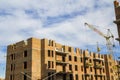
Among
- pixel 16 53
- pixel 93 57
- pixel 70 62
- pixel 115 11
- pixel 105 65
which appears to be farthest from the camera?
pixel 105 65

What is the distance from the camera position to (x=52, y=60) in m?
82.8

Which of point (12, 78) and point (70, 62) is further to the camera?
point (70, 62)

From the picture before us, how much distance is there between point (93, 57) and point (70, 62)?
1902cm

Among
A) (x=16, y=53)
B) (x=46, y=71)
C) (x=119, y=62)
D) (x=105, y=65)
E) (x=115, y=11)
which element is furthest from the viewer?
(x=119, y=62)

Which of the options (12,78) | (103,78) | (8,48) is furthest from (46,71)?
(103,78)

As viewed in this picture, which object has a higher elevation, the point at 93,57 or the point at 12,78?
the point at 93,57

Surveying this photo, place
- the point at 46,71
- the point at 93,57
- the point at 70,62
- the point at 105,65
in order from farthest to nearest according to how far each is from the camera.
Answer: the point at 105,65, the point at 93,57, the point at 70,62, the point at 46,71

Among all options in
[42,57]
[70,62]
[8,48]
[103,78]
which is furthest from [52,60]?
[103,78]

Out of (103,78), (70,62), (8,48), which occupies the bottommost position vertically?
(103,78)

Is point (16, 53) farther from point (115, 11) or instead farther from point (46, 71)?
point (115, 11)

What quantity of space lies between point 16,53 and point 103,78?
159 feet

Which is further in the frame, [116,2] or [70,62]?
[70,62]

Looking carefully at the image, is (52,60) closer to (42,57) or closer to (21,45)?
(42,57)

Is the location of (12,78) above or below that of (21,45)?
below
